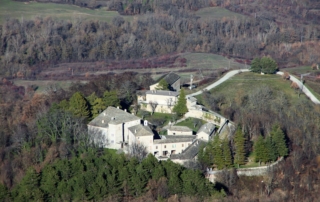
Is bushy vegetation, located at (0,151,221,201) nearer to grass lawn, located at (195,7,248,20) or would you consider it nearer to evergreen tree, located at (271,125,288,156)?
evergreen tree, located at (271,125,288,156)

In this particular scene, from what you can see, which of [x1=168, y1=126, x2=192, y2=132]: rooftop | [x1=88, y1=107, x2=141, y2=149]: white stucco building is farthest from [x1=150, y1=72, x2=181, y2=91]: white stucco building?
[x1=88, y1=107, x2=141, y2=149]: white stucco building

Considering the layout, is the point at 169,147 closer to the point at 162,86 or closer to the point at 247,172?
the point at 247,172

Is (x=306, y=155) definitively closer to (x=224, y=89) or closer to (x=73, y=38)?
(x=224, y=89)

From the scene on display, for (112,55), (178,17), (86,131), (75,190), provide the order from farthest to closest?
(178,17) → (112,55) → (86,131) → (75,190)

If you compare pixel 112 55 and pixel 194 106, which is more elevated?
pixel 194 106

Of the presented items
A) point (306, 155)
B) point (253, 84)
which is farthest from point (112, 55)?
point (306, 155)

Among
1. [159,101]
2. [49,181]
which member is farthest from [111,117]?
[49,181]
